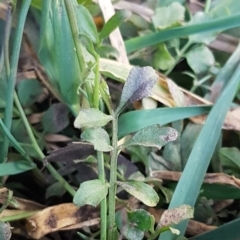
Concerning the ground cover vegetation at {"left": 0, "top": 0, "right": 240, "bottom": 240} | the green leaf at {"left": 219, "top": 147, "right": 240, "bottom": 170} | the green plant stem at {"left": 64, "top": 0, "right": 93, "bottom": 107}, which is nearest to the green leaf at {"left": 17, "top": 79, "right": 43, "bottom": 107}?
the ground cover vegetation at {"left": 0, "top": 0, "right": 240, "bottom": 240}

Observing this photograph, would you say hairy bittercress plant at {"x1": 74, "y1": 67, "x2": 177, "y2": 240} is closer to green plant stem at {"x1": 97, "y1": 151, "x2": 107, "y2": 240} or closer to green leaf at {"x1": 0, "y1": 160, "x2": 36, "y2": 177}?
green plant stem at {"x1": 97, "y1": 151, "x2": 107, "y2": 240}

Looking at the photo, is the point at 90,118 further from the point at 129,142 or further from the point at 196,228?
the point at 196,228

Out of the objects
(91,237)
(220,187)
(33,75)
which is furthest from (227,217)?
(33,75)

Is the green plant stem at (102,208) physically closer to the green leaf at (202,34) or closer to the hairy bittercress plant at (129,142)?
the hairy bittercress plant at (129,142)

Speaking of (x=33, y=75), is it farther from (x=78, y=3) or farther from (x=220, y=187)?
(x=220, y=187)

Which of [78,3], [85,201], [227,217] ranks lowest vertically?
[227,217]

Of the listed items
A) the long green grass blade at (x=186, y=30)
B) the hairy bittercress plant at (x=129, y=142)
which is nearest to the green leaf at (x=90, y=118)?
the hairy bittercress plant at (x=129, y=142)
